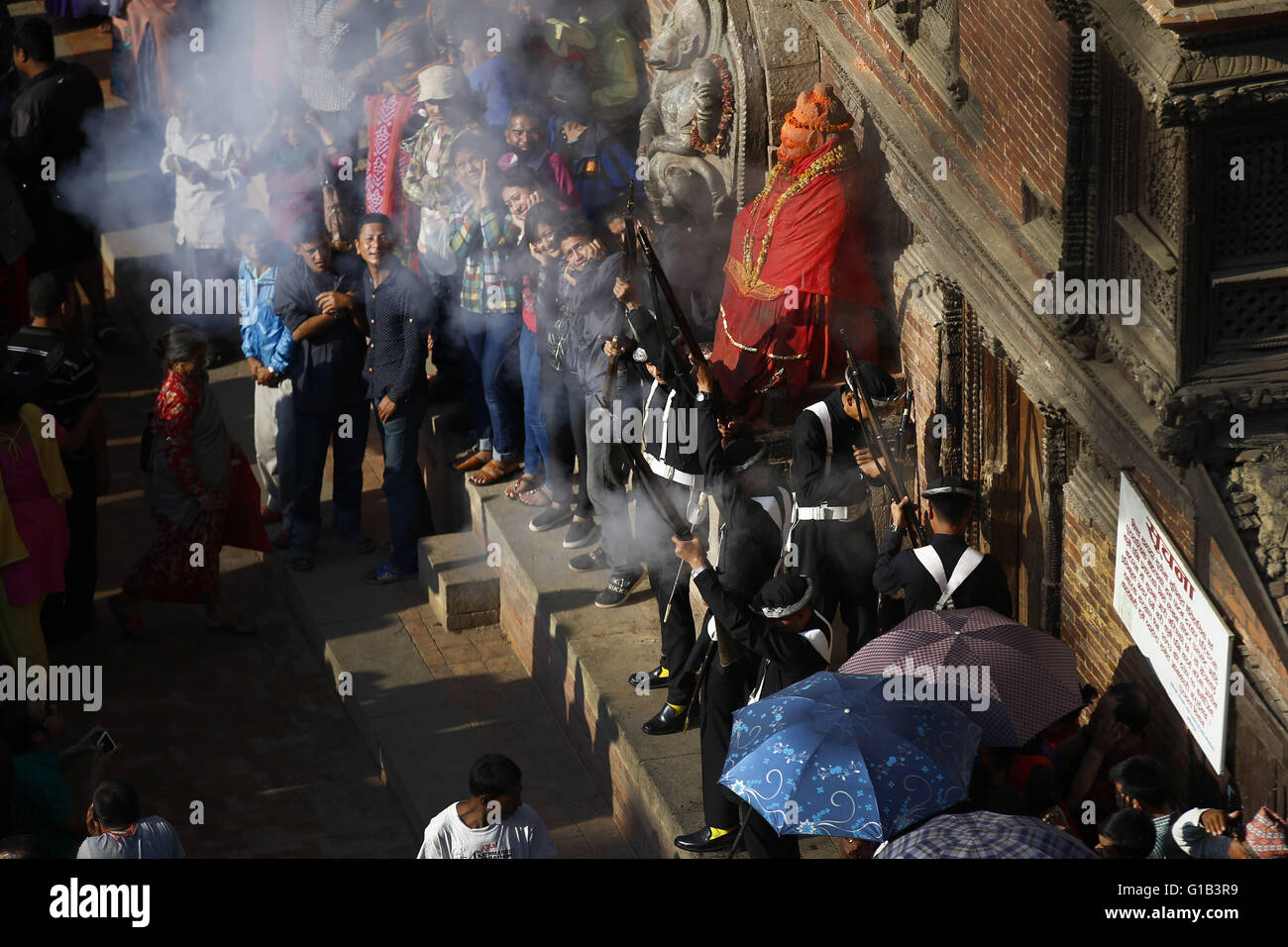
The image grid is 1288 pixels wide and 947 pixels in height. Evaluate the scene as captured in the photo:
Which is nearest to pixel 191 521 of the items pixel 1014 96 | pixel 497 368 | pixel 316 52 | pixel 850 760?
pixel 497 368

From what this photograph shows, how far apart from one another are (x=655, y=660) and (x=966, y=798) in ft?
9.62

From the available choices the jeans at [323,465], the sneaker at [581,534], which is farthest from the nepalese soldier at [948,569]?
the jeans at [323,465]

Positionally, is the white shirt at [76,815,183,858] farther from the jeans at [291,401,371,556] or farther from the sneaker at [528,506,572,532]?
the jeans at [291,401,371,556]

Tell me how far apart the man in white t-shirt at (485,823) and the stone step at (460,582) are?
10.1 ft

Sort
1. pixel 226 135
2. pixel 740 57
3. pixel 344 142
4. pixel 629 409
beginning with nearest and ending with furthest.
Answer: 1. pixel 629 409
2. pixel 740 57
3. pixel 226 135
4. pixel 344 142

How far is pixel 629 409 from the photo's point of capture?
892 cm

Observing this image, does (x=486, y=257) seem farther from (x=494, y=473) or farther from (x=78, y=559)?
(x=78, y=559)

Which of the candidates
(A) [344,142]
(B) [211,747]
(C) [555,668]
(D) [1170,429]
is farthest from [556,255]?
(A) [344,142]

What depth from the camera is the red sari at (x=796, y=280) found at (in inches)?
356

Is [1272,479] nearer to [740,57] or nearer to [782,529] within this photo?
[782,529]

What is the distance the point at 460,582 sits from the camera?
32.3 ft

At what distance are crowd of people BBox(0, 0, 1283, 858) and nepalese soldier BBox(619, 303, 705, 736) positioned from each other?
0.01m

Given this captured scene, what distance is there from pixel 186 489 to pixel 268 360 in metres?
0.93

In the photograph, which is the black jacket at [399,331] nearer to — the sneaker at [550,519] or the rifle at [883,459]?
the sneaker at [550,519]
